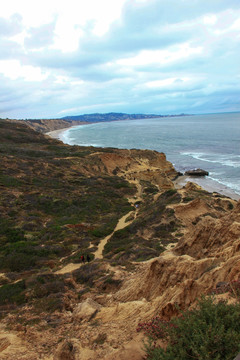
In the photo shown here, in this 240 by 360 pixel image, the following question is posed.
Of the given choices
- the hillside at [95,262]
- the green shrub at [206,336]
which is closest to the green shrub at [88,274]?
the hillside at [95,262]

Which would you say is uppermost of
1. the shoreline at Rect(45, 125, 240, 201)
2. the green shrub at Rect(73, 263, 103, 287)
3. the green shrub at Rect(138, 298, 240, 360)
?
the green shrub at Rect(138, 298, 240, 360)

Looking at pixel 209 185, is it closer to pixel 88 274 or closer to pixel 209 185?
pixel 209 185

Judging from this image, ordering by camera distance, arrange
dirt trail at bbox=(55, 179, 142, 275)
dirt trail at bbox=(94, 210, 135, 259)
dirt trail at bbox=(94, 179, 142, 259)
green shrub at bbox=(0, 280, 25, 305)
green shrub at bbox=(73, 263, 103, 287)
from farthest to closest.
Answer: dirt trail at bbox=(94, 179, 142, 259) → dirt trail at bbox=(94, 210, 135, 259) → dirt trail at bbox=(55, 179, 142, 275) → green shrub at bbox=(73, 263, 103, 287) → green shrub at bbox=(0, 280, 25, 305)

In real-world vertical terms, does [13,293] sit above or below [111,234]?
above

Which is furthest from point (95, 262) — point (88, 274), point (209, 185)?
point (209, 185)

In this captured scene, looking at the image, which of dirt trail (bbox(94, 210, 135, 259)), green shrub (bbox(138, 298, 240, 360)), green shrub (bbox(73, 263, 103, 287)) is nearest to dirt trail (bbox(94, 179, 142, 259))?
dirt trail (bbox(94, 210, 135, 259))

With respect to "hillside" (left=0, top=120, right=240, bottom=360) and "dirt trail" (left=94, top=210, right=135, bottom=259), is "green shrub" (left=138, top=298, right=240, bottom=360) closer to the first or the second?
"hillside" (left=0, top=120, right=240, bottom=360)
